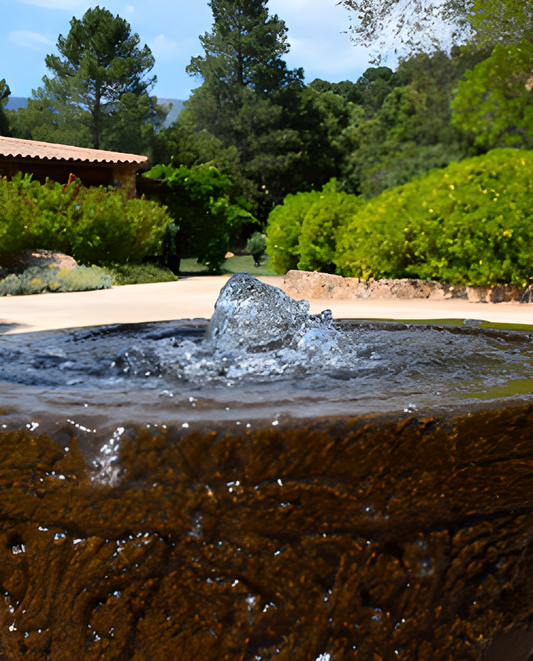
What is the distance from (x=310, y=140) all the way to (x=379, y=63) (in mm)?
13059

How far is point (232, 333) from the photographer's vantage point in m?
2.57

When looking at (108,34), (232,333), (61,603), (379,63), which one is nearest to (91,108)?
(108,34)

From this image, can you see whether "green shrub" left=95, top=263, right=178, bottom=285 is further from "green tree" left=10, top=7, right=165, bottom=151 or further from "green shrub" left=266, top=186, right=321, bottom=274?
"green tree" left=10, top=7, right=165, bottom=151

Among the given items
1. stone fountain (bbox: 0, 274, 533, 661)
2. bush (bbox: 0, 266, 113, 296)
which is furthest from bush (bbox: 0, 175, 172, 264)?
stone fountain (bbox: 0, 274, 533, 661)

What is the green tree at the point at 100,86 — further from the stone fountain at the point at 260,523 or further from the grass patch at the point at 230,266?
the stone fountain at the point at 260,523

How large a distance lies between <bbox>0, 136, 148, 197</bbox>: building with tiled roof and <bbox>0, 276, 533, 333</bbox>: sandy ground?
706cm

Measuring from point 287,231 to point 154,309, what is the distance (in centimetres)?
427

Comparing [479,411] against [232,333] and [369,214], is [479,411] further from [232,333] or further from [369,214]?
[369,214]

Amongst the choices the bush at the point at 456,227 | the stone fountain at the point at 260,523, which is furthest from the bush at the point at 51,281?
the stone fountain at the point at 260,523

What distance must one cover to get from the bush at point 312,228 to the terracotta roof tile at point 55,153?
686 cm

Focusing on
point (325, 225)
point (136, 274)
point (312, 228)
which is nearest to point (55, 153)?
point (136, 274)

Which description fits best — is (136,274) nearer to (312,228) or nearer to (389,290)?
(312,228)

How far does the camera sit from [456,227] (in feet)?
27.8

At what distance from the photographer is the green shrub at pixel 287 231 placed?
10.9 metres
